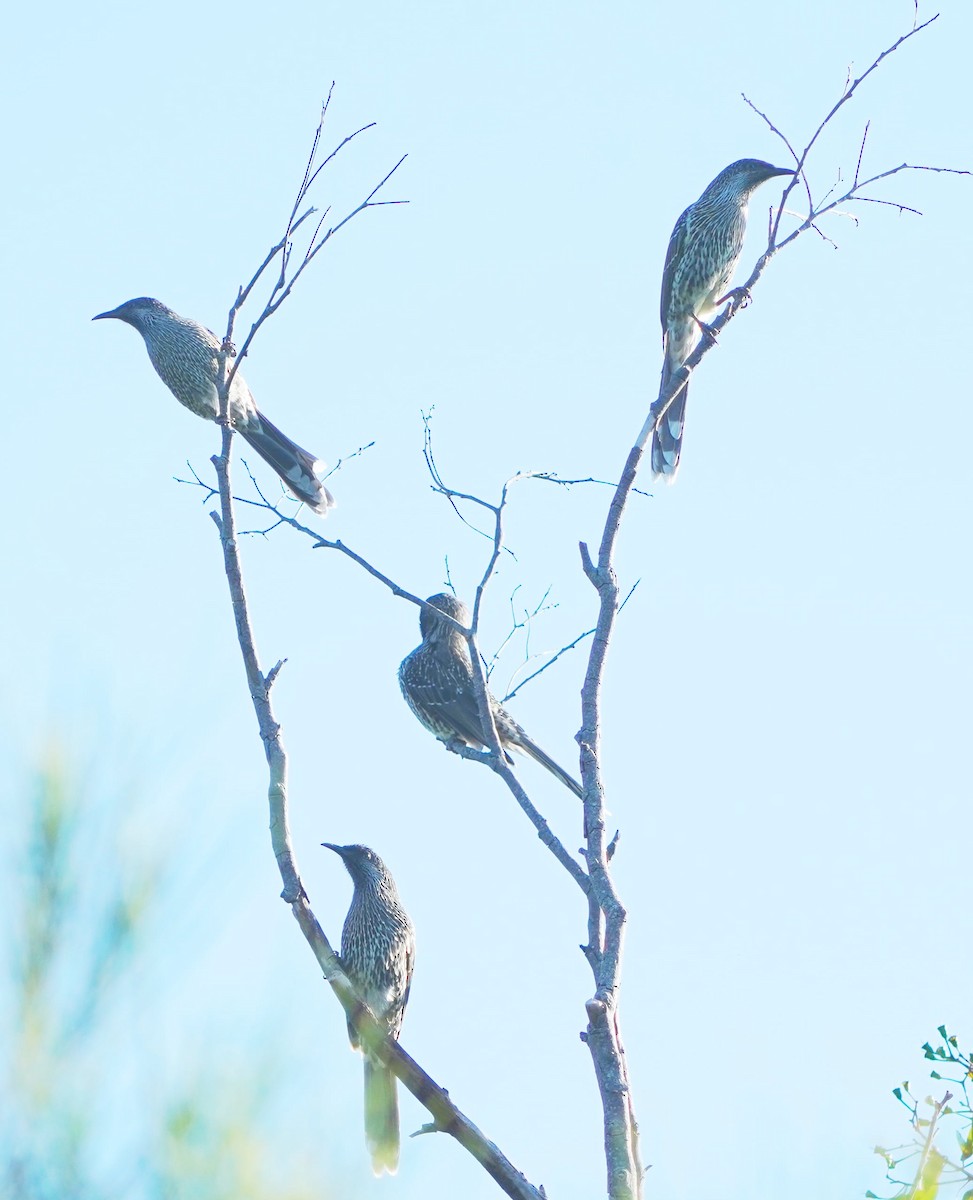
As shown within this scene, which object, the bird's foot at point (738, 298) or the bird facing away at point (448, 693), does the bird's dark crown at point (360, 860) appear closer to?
the bird facing away at point (448, 693)

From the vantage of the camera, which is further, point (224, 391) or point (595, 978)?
point (224, 391)

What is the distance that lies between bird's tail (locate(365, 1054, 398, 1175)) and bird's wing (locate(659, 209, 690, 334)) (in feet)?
12.3

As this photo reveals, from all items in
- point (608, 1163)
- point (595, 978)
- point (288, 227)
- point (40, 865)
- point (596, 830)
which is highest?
point (288, 227)

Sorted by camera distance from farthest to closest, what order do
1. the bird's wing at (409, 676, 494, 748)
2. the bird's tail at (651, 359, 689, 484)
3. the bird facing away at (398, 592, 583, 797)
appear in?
the bird's tail at (651, 359, 689, 484) → the bird's wing at (409, 676, 494, 748) → the bird facing away at (398, 592, 583, 797)

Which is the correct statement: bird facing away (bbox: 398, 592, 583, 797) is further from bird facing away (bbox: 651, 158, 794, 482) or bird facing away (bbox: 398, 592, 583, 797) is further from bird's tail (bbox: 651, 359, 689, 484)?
bird facing away (bbox: 651, 158, 794, 482)

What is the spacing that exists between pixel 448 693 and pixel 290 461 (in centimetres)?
131

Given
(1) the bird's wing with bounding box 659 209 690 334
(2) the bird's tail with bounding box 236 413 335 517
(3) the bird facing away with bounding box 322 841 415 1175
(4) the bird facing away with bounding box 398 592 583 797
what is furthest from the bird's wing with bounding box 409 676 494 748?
(1) the bird's wing with bounding box 659 209 690 334

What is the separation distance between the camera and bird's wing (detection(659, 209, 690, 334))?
815 centimetres

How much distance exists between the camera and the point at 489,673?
480 centimetres

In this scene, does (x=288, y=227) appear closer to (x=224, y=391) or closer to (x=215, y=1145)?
(x=224, y=391)

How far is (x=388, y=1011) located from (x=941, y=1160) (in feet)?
15.1

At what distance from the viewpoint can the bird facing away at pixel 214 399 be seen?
7891mm

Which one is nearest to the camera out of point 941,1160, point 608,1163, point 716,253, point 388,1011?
point 941,1160

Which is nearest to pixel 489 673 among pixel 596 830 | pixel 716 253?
pixel 596 830
